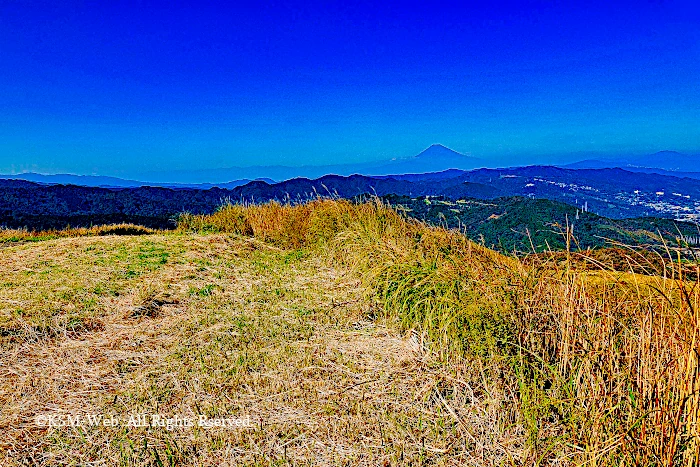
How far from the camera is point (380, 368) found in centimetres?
271

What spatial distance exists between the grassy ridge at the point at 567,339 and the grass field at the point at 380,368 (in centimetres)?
1

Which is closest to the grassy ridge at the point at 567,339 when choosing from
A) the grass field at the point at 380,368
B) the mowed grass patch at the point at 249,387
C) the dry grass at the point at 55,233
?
the grass field at the point at 380,368

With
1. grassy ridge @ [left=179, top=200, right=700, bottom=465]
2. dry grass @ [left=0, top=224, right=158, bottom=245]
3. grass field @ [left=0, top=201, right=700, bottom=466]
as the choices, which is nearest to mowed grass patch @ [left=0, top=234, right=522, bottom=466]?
grass field @ [left=0, top=201, right=700, bottom=466]

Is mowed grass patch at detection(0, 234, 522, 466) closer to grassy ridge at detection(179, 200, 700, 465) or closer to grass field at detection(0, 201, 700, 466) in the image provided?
grass field at detection(0, 201, 700, 466)

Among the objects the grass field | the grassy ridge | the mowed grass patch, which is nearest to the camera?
the grassy ridge

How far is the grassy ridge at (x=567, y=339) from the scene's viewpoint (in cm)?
154

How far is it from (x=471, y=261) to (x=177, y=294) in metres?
3.07

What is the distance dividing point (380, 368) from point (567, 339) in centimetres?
114

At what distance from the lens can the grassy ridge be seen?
5.06ft

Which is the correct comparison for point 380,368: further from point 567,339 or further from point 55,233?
point 55,233

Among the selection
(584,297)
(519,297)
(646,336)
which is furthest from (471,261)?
(646,336)

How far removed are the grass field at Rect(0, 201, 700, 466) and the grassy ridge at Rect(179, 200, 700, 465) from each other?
0.04 feet

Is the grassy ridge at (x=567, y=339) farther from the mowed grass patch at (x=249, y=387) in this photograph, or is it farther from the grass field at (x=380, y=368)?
the mowed grass patch at (x=249, y=387)

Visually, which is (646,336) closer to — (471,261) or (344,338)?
(471,261)
